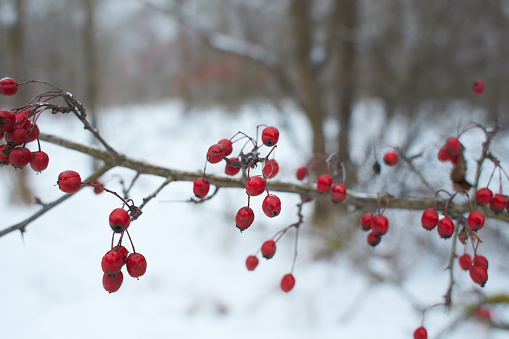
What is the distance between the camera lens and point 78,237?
472 cm

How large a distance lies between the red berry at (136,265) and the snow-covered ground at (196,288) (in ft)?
5.33

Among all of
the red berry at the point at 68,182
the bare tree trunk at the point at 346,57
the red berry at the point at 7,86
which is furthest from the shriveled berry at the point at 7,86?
the bare tree trunk at the point at 346,57

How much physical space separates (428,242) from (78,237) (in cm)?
466

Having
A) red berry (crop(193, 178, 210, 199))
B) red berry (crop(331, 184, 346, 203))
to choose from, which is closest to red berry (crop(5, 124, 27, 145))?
red berry (crop(193, 178, 210, 199))

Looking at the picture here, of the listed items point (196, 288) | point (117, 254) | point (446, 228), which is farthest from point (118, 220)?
point (196, 288)

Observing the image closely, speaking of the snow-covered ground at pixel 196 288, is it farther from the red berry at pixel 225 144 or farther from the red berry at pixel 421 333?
the red berry at pixel 421 333

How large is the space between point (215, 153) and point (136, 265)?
343 millimetres

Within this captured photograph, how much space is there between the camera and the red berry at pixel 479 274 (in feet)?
3.15

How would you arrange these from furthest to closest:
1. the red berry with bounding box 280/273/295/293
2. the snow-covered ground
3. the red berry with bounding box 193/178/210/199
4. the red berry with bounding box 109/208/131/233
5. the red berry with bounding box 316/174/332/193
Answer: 1. the snow-covered ground
2. the red berry with bounding box 280/273/295/293
3. the red berry with bounding box 316/174/332/193
4. the red berry with bounding box 193/178/210/199
5. the red berry with bounding box 109/208/131/233

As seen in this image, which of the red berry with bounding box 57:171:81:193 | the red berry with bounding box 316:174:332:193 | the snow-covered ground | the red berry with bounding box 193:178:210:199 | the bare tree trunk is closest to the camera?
the red berry with bounding box 57:171:81:193

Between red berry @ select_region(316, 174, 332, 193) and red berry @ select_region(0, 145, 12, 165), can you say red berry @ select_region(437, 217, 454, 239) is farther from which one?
red berry @ select_region(0, 145, 12, 165)

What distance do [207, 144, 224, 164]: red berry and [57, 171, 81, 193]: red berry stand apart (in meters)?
0.35

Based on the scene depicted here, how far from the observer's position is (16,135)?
0.82 meters

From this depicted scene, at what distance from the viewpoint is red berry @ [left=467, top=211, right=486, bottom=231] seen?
2.93 ft
